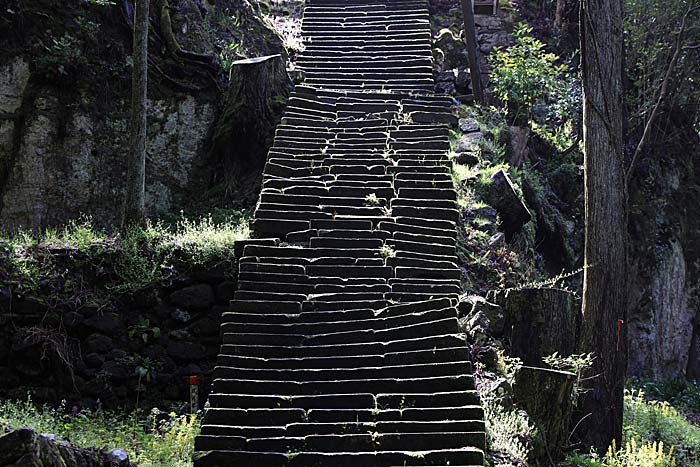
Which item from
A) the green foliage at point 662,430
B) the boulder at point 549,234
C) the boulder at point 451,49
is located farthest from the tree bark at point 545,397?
the boulder at point 451,49

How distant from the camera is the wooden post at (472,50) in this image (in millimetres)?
12539

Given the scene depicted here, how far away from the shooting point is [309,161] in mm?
9562

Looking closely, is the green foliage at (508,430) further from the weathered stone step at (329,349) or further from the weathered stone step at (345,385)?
the weathered stone step at (329,349)

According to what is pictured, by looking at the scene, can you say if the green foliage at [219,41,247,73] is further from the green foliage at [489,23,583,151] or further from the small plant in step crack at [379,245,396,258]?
the small plant in step crack at [379,245,396,258]

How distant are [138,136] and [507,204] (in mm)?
4279

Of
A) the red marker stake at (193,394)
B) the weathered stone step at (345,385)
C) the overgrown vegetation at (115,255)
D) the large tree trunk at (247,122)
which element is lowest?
the red marker stake at (193,394)

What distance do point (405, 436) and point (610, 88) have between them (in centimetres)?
450

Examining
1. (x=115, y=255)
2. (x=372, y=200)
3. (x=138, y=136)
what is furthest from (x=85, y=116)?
(x=372, y=200)

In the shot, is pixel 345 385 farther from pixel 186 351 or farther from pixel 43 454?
pixel 43 454

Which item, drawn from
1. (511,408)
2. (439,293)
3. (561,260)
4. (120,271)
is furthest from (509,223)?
(120,271)

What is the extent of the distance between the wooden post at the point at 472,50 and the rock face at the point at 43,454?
8.76 meters

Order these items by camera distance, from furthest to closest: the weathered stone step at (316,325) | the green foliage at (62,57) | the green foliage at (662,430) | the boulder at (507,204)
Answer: the green foliage at (62,57)
the boulder at (507,204)
the green foliage at (662,430)
the weathered stone step at (316,325)

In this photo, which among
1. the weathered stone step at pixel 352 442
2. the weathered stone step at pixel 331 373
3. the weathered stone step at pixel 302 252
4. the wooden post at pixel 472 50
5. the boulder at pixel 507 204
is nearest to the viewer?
the weathered stone step at pixel 352 442

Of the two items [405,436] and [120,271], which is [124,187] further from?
[405,436]
